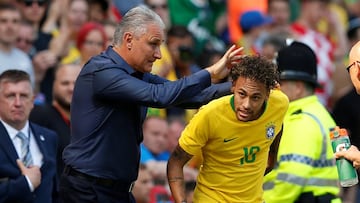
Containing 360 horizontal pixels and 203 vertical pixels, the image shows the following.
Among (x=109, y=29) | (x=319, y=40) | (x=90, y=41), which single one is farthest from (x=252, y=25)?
(x=90, y=41)

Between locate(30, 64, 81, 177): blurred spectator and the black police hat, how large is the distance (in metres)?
2.13

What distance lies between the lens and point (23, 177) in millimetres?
9797

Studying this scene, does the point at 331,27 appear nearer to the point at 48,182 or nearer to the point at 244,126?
the point at 48,182

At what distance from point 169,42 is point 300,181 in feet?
16.9

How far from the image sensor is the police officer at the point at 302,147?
9852mm

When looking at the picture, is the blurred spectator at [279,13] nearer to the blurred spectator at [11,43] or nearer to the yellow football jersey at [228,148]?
the blurred spectator at [11,43]

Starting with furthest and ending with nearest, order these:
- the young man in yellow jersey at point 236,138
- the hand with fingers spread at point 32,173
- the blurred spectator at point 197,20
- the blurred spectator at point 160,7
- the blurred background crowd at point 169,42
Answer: the blurred spectator at point 197,20
the blurred spectator at point 160,7
the blurred background crowd at point 169,42
the hand with fingers spread at point 32,173
the young man in yellow jersey at point 236,138

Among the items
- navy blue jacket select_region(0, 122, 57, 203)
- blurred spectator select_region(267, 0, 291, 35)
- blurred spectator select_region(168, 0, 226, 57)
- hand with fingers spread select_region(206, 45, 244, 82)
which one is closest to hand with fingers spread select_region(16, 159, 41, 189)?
navy blue jacket select_region(0, 122, 57, 203)

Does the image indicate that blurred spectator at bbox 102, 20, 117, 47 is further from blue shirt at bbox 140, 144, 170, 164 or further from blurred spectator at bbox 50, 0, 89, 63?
blue shirt at bbox 140, 144, 170, 164

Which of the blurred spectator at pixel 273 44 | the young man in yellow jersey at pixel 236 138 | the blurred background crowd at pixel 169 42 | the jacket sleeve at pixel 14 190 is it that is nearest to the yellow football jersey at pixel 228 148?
the young man in yellow jersey at pixel 236 138

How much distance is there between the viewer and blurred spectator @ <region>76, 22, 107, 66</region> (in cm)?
1275

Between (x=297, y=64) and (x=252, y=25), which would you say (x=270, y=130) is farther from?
(x=252, y=25)

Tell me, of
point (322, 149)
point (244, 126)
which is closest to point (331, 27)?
point (322, 149)

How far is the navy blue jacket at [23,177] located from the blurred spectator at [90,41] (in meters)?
2.47
